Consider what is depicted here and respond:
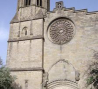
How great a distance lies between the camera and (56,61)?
18328mm

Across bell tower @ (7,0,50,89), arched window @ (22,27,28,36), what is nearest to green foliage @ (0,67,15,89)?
bell tower @ (7,0,50,89)

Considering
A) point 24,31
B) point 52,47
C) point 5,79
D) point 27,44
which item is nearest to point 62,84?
point 52,47

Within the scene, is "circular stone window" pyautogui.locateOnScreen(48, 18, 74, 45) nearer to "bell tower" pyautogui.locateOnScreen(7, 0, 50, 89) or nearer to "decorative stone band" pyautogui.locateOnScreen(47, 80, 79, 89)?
"bell tower" pyautogui.locateOnScreen(7, 0, 50, 89)

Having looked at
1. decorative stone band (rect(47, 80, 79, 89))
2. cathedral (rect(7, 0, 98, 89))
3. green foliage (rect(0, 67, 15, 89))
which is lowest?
decorative stone band (rect(47, 80, 79, 89))

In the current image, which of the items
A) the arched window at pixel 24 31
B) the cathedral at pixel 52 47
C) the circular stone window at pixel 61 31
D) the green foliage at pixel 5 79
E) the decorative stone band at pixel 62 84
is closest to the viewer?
the green foliage at pixel 5 79

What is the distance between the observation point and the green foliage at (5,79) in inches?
637

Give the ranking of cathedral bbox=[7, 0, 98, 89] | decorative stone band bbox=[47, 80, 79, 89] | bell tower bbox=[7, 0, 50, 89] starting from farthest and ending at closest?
bell tower bbox=[7, 0, 50, 89] < cathedral bbox=[7, 0, 98, 89] < decorative stone band bbox=[47, 80, 79, 89]

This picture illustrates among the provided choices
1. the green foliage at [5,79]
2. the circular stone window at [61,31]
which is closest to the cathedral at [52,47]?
the circular stone window at [61,31]

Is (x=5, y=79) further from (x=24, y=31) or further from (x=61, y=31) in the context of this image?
(x=61, y=31)

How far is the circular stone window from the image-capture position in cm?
1920

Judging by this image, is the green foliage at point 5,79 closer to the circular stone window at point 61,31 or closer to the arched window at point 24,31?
the arched window at point 24,31

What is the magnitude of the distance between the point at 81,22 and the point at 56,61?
15.5 ft

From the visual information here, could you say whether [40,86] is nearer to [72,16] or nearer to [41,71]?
[41,71]

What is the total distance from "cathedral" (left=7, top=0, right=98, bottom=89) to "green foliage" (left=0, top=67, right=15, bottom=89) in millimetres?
1354
